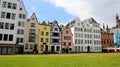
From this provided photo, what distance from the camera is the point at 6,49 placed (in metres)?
48.3

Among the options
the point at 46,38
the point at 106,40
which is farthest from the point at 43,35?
the point at 106,40

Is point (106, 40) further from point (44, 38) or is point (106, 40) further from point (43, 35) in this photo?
point (43, 35)

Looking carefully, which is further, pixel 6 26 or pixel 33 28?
pixel 33 28

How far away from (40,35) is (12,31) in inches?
660

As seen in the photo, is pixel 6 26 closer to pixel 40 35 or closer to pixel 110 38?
pixel 40 35

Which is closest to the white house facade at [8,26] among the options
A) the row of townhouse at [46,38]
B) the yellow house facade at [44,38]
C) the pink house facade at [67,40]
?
the row of townhouse at [46,38]

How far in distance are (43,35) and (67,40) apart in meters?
12.8

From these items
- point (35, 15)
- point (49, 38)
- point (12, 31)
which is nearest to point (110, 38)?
point (49, 38)

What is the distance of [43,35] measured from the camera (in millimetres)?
65812

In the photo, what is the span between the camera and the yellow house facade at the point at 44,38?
211 ft

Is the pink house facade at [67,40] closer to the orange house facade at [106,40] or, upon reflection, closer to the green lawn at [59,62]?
the orange house facade at [106,40]

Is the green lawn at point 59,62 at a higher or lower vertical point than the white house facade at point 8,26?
lower

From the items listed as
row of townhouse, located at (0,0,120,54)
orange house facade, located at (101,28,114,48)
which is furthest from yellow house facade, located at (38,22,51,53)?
orange house facade, located at (101,28,114,48)

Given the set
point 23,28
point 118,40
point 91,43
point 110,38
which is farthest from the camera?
point 118,40
